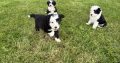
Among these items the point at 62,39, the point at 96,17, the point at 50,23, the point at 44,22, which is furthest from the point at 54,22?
the point at 96,17

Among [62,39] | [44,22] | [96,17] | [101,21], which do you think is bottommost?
[62,39]

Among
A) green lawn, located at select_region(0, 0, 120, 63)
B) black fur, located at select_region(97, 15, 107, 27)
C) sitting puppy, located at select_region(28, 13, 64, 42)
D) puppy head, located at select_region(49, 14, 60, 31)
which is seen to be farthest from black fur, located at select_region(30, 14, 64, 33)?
black fur, located at select_region(97, 15, 107, 27)

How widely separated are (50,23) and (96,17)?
2.08 meters

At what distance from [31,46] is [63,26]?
1.82 metres

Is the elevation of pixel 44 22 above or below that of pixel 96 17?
above

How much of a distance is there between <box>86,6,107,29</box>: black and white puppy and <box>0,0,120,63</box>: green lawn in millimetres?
186

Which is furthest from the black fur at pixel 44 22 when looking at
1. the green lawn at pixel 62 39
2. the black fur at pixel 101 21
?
the black fur at pixel 101 21

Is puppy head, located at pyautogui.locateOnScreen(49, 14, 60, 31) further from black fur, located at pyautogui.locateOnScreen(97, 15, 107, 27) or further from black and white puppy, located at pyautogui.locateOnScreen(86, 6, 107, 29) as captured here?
black fur, located at pyautogui.locateOnScreen(97, 15, 107, 27)

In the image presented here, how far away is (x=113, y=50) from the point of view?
7105 millimetres

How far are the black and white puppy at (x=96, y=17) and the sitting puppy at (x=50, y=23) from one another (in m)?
1.37

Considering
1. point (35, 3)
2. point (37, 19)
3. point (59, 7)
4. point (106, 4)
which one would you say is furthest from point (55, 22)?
point (106, 4)

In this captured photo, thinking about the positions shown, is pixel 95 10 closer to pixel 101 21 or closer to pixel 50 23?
pixel 101 21

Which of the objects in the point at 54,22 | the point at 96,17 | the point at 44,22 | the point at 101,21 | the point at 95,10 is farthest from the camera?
the point at 101,21

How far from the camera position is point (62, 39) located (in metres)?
7.47
